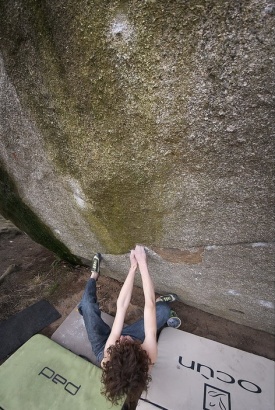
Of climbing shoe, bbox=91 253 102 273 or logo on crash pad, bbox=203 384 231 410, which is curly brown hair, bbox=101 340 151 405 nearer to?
logo on crash pad, bbox=203 384 231 410

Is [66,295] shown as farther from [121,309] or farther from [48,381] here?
[121,309]

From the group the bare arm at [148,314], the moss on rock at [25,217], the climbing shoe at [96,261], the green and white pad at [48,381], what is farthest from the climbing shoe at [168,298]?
the moss on rock at [25,217]

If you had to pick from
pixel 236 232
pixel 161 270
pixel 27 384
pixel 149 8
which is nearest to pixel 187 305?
pixel 161 270

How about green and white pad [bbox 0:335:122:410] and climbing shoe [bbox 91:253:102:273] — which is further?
climbing shoe [bbox 91:253:102:273]

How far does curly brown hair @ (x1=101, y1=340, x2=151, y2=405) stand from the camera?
1.51 metres

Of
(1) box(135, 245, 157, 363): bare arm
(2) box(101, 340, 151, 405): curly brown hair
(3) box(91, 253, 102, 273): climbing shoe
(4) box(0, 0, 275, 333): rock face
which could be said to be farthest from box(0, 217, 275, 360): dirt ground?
(2) box(101, 340, 151, 405): curly brown hair

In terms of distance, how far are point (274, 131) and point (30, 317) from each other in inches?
113

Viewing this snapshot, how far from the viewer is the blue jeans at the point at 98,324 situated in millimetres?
2061

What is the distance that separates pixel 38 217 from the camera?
2232 millimetres

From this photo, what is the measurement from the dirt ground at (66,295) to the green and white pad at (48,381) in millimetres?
363

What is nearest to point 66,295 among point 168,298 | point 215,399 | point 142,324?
point 142,324

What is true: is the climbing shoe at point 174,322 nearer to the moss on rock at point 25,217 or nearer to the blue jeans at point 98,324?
the blue jeans at point 98,324

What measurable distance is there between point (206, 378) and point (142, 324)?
69 cm

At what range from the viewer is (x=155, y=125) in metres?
1.07
